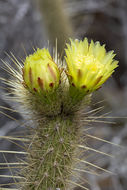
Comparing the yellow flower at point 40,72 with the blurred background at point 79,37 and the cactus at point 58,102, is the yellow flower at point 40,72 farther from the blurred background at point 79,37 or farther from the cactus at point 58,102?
the blurred background at point 79,37

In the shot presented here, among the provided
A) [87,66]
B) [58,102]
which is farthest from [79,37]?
Answer: [87,66]

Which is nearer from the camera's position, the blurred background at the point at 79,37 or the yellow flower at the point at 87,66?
the yellow flower at the point at 87,66

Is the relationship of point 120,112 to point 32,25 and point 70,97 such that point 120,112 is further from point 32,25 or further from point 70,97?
point 70,97

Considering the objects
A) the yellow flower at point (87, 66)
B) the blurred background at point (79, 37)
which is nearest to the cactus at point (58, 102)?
the yellow flower at point (87, 66)

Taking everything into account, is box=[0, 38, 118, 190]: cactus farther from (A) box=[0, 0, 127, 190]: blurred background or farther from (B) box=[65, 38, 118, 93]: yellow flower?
(A) box=[0, 0, 127, 190]: blurred background

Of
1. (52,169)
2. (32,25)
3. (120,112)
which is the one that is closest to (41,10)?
(32,25)
